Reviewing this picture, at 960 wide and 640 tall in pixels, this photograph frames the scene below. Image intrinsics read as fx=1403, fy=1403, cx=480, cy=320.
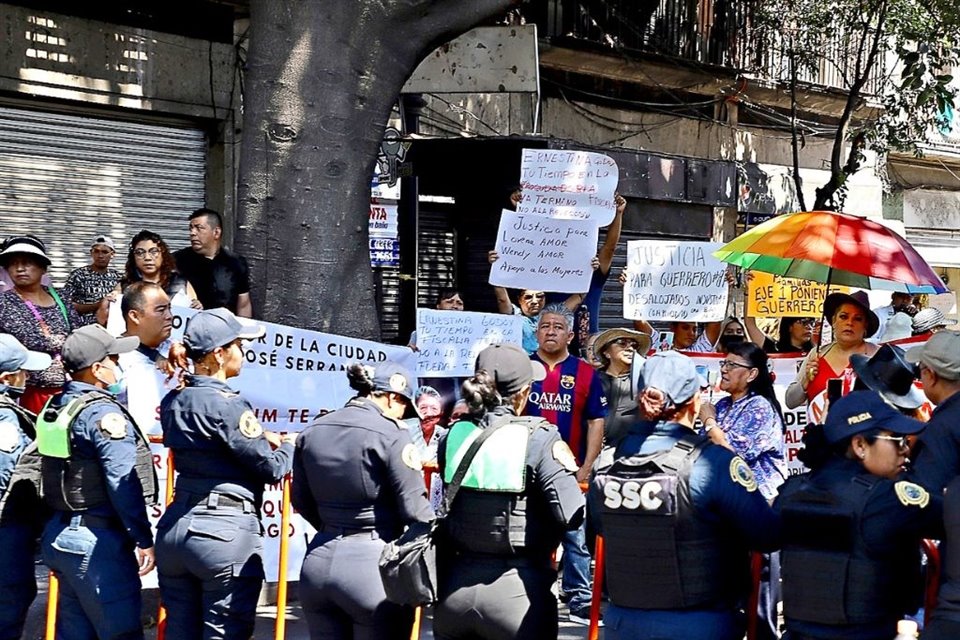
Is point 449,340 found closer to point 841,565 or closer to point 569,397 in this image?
point 569,397

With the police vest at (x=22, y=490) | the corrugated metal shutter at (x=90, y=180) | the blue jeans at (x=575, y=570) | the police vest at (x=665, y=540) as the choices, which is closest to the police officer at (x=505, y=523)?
the police vest at (x=665, y=540)

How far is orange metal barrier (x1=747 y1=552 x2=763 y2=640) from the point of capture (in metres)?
5.57

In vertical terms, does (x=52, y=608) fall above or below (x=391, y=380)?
below

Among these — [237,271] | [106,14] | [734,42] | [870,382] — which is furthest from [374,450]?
[734,42]

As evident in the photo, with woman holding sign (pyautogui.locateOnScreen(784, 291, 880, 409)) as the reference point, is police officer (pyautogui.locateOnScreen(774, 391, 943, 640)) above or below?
below

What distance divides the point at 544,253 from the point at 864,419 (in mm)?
5228

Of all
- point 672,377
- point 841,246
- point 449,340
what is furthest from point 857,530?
point 449,340

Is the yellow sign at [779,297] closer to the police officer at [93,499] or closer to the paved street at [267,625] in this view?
the paved street at [267,625]

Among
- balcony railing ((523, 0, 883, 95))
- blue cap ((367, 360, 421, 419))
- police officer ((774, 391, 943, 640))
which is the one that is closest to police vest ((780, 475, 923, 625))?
police officer ((774, 391, 943, 640))

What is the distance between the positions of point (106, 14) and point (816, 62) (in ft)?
31.5

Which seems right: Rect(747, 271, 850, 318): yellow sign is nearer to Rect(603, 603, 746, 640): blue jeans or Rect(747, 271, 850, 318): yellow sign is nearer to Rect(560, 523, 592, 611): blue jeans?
Rect(560, 523, 592, 611): blue jeans

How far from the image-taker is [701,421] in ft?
21.9

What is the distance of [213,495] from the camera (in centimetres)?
578

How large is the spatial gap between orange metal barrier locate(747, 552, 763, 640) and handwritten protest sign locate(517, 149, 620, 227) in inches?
180
